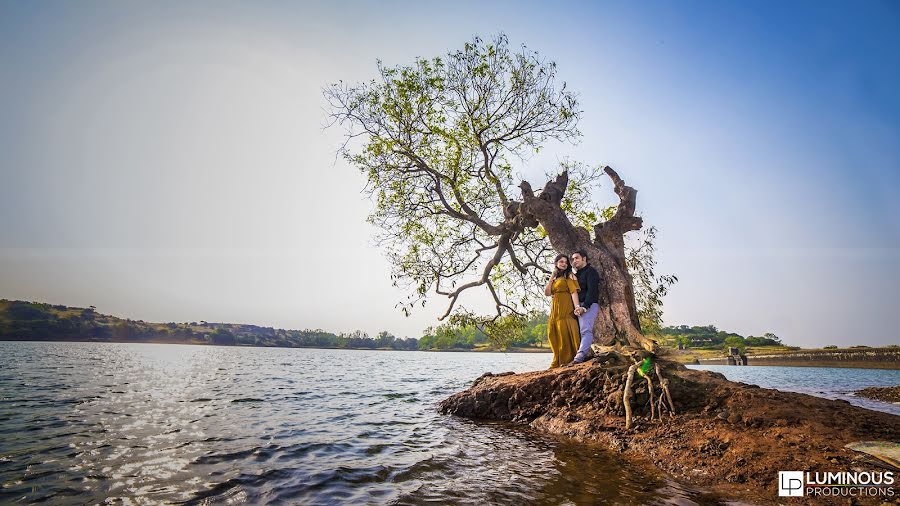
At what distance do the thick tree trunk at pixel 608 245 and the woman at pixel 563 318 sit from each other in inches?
29.4

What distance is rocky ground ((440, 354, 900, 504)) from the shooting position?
16.4 feet

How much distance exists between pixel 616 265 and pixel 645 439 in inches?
248

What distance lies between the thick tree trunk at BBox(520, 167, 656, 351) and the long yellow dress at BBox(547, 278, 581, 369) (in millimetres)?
697

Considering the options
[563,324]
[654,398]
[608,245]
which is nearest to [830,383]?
[608,245]

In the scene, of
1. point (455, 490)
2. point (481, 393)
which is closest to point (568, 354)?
point (481, 393)

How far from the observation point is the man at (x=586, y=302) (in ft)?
36.1

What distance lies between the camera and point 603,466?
19.2ft

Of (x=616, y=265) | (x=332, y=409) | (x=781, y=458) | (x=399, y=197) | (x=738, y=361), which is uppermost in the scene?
(x=399, y=197)

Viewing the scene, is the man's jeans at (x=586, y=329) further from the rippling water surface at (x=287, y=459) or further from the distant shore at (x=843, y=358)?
the distant shore at (x=843, y=358)

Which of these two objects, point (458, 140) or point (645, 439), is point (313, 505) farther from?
point (458, 140)

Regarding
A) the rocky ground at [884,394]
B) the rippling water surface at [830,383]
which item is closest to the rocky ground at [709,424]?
the rippling water surface at [830,383]

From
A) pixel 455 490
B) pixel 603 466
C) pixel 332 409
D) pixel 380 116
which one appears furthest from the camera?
pixel 380 116

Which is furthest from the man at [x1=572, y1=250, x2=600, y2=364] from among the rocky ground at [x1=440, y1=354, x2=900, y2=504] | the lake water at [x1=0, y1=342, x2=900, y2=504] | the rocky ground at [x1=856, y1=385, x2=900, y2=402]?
the rocky ground at [x1=856, y1=385, x2=900, y2=402]

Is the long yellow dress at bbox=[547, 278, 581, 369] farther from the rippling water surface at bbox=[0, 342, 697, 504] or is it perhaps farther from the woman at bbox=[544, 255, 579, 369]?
the rippling water surface at bbox=[0, 342, 697, 504]
